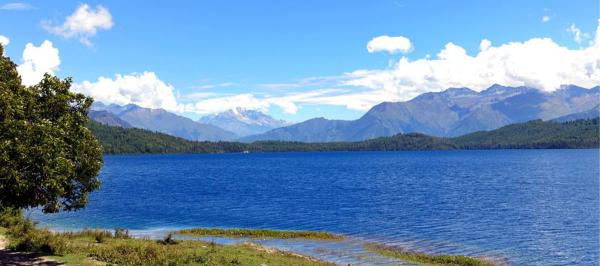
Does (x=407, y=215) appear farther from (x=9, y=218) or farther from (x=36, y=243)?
(x=9, y=218)

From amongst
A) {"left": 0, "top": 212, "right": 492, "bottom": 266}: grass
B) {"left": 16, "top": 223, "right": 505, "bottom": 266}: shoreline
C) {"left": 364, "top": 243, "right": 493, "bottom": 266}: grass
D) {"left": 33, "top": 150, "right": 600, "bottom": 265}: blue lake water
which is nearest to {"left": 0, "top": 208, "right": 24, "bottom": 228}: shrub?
{"left": 0, "top": 212, "right": 492, "bottom": 266}: grass

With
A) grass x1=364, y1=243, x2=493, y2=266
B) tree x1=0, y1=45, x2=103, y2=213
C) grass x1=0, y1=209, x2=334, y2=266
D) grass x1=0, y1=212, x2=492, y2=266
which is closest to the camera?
tree x1=0, y1=45, x2=103, y2=213

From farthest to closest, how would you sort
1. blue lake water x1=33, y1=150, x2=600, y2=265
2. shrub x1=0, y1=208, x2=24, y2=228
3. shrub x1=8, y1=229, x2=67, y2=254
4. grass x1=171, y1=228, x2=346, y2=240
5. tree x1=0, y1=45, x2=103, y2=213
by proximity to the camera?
grass x1=171, y1=228, x2=346, y2=240 → blue lake water x1=33, y1=150, x2=600, y2=265 → shrub x1=0, y1=208, x2=24, y2=228 → shrub x1=8, y1=229, x2=67, y2=254 → tree x1=0, y1=45, x2=103, y2=213

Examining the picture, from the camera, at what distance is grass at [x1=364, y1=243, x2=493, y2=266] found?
45.2 m

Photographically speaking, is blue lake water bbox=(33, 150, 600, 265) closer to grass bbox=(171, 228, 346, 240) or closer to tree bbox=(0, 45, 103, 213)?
grass bbox=(171, 228, 346, 240)

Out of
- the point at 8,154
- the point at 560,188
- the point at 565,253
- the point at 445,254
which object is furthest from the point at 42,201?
the point at 560,188

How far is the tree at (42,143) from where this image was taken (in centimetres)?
2497

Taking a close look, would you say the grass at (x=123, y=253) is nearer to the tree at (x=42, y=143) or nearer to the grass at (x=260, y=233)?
the tree at (x=42, y=143)

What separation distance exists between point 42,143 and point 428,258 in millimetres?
40367

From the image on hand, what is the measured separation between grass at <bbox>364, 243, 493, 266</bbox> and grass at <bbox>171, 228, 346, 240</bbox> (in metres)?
9.56

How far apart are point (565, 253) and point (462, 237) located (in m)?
13.0

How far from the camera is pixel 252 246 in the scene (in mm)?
49719

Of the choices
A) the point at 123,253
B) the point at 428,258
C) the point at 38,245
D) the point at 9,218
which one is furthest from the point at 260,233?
the point at 9,218

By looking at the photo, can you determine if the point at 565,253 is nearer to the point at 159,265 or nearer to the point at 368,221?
the point at 368,221
